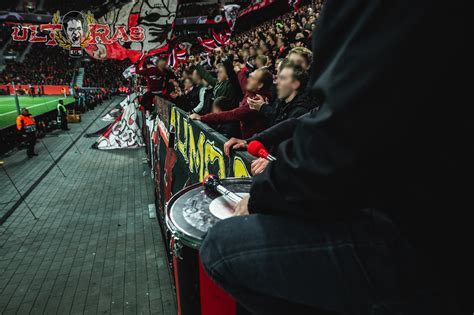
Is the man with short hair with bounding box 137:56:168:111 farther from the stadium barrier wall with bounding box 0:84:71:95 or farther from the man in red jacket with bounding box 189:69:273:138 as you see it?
the stadium barrier wall with bounding box 0:84:71:95

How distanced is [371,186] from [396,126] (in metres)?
0.17

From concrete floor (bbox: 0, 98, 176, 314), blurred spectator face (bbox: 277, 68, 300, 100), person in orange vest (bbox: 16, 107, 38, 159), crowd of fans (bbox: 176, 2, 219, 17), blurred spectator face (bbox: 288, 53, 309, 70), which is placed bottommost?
concrete floor (bbox: 0, 98, 176, 314)

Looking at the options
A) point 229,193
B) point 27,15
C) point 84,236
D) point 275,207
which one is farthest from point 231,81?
point 27,15

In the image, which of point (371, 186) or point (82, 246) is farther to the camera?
point (82, 246)

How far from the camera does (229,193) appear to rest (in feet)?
4.72

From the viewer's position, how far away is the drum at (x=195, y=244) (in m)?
1.29

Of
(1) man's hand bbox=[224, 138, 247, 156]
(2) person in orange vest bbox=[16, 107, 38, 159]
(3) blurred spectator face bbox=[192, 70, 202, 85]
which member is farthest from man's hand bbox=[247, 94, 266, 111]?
(2) person in orange vest bbox=[16, 107, 38, 159]

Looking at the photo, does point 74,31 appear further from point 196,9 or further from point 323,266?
point 196,9

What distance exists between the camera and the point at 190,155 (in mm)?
4441

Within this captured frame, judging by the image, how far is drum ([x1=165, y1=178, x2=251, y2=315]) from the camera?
4.25 feet

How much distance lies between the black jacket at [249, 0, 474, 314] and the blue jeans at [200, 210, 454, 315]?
0.23 feet

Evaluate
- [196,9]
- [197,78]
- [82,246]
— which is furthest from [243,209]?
[196,9]

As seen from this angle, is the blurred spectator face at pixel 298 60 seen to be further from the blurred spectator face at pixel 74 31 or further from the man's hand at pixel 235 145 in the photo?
the blurred spectator face at pixel 74 31

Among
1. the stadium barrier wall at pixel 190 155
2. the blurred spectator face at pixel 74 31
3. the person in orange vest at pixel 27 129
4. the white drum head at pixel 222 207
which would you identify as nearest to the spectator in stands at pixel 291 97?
the stadium barrier wall at pixel 190 155
